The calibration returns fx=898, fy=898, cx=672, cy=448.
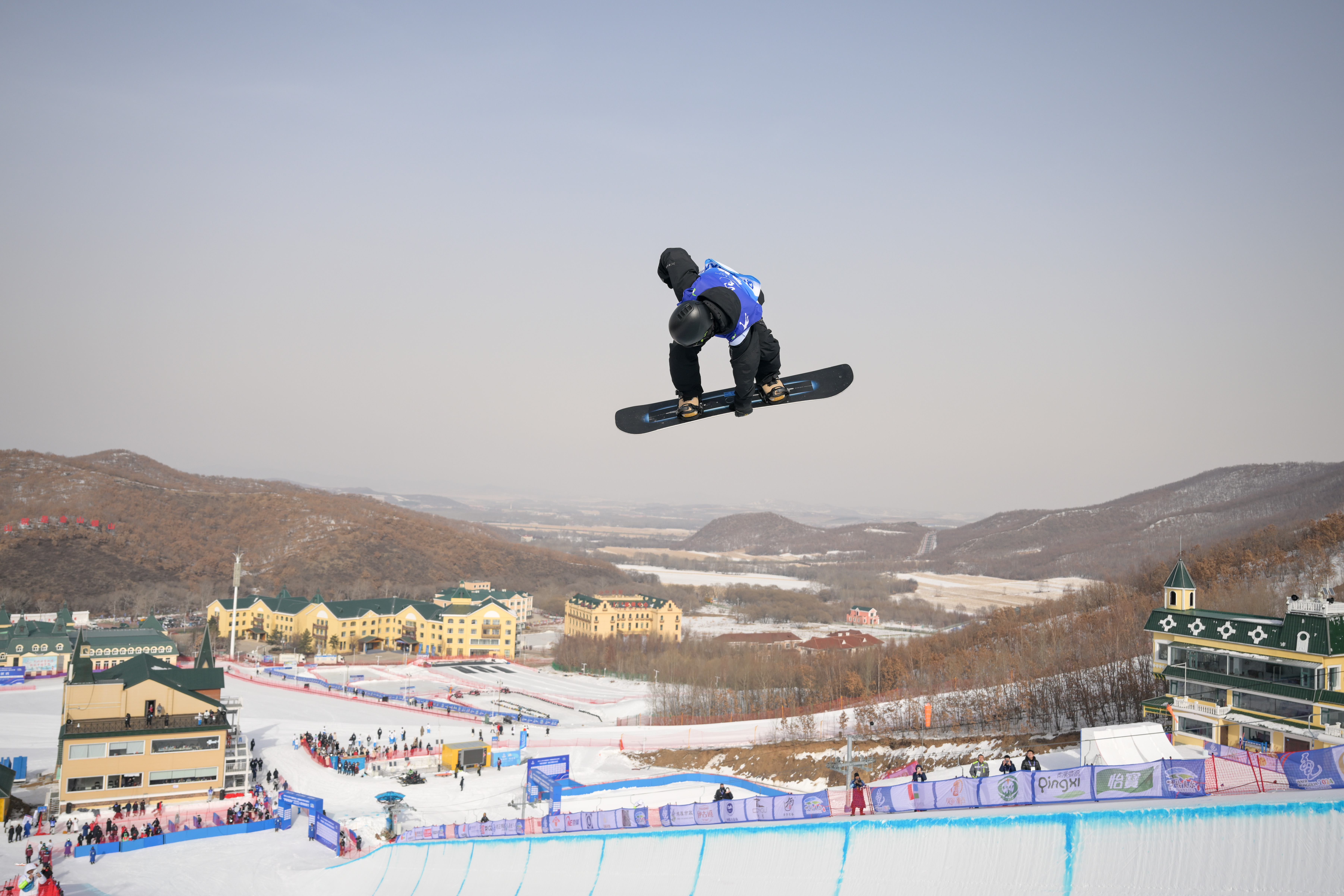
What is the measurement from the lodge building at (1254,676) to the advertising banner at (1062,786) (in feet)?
41.6

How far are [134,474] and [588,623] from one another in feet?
352

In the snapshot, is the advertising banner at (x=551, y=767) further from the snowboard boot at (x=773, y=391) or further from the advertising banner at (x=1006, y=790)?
the snowboard boot at (x=773, y=391)

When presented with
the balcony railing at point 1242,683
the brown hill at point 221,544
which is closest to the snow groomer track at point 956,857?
the balcony railing at point 1242,683

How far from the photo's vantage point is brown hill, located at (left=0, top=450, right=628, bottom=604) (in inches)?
3447

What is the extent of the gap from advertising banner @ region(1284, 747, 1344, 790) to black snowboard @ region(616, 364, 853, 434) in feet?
17.3

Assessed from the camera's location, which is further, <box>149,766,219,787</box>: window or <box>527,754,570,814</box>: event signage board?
<box>527,754,570,814</box>: event signage board

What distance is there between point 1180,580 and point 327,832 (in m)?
21.3

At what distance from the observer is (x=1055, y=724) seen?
91.3ft

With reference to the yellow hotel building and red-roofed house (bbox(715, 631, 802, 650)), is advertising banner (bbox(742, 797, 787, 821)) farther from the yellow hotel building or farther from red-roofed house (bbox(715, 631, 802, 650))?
the yellow hotel building

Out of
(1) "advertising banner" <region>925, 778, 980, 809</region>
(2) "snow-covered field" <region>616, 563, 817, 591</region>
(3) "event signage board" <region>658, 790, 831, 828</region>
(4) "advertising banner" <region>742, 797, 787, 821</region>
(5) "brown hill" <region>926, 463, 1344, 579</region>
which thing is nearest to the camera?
(1) "advertising banner" <region>925, 778, 980, 809</region>

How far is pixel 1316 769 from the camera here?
7.64m

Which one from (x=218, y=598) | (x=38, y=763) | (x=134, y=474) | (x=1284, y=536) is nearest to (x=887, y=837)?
(x=38, y=763)

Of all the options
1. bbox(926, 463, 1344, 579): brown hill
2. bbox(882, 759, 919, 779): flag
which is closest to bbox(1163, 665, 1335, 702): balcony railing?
bbox(882, 759, 919, 779): flag

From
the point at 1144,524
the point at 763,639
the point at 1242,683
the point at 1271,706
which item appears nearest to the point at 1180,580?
the point at 1242,683
